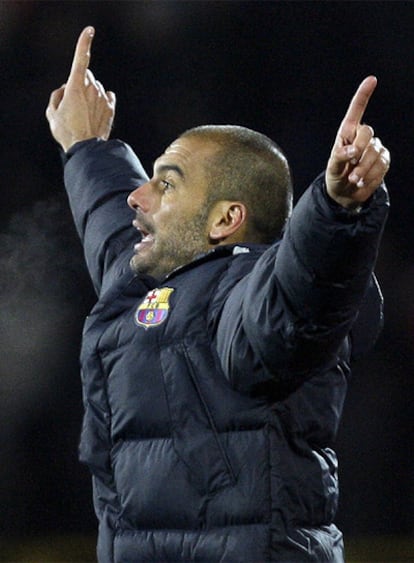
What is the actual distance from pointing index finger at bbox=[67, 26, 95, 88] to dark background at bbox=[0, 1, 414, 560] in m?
1.00

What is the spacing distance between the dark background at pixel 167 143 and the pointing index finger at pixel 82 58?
100 centimetres

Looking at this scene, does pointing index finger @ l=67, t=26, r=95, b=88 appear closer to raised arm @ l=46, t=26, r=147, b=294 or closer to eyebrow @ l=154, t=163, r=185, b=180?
raised arm @ l=46, t=26, r=147, b=294

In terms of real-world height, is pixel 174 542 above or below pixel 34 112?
below

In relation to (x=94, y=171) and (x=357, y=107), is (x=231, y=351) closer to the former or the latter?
(x=357, y=107)

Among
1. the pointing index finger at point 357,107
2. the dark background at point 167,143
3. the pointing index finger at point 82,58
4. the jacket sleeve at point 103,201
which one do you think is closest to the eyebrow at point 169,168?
the jacket sleeve at point 103,201

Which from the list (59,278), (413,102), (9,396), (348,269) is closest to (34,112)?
(59,278)

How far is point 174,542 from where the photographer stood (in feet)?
4.74

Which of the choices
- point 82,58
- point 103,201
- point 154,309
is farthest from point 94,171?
point 154,309

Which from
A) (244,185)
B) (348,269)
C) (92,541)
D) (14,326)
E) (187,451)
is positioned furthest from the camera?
(14,326)

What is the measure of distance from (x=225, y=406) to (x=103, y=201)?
69 cm

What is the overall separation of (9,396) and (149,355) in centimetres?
171

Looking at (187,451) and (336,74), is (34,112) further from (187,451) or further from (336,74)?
(187,451)

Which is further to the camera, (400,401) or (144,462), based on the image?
(400,401)

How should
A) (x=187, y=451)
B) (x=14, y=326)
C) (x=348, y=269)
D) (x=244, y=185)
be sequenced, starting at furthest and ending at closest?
(x=14, y=326) → (x=244, y=185) → (x=187, y=451) → (x=348, y=269)
